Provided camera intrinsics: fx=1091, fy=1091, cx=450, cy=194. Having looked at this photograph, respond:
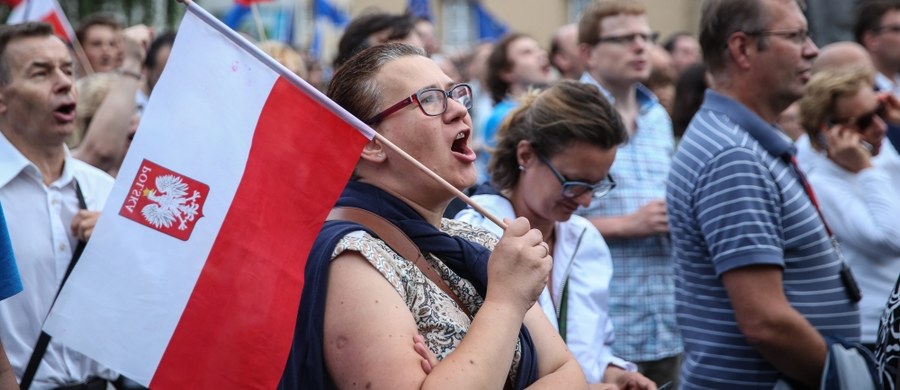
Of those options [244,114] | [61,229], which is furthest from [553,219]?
[61,229]

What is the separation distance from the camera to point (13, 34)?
447 cm

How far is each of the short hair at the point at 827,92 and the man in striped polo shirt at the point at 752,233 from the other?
3.03ft

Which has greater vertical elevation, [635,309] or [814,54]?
[814,54]

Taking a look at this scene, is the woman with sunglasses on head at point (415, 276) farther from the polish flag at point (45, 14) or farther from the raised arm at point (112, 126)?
the polish flag at point (45, 14)

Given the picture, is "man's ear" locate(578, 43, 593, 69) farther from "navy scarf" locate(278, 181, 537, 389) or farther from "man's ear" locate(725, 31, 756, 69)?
"navy scarf" locate(278, 181, 537, 389)

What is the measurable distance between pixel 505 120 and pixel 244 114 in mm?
1759

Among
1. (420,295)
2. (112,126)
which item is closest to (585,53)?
(112,126)

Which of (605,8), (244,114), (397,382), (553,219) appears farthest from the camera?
(605,8)

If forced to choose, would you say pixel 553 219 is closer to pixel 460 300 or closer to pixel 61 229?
pixel 460 300

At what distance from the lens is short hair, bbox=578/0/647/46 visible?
6.19m

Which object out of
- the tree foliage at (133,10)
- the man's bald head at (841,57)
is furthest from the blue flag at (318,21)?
the man's bald head at (841,57)

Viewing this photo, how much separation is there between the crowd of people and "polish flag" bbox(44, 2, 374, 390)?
0.36 feet

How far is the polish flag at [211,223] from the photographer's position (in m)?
2.61

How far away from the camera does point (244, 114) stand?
2.75 metres
